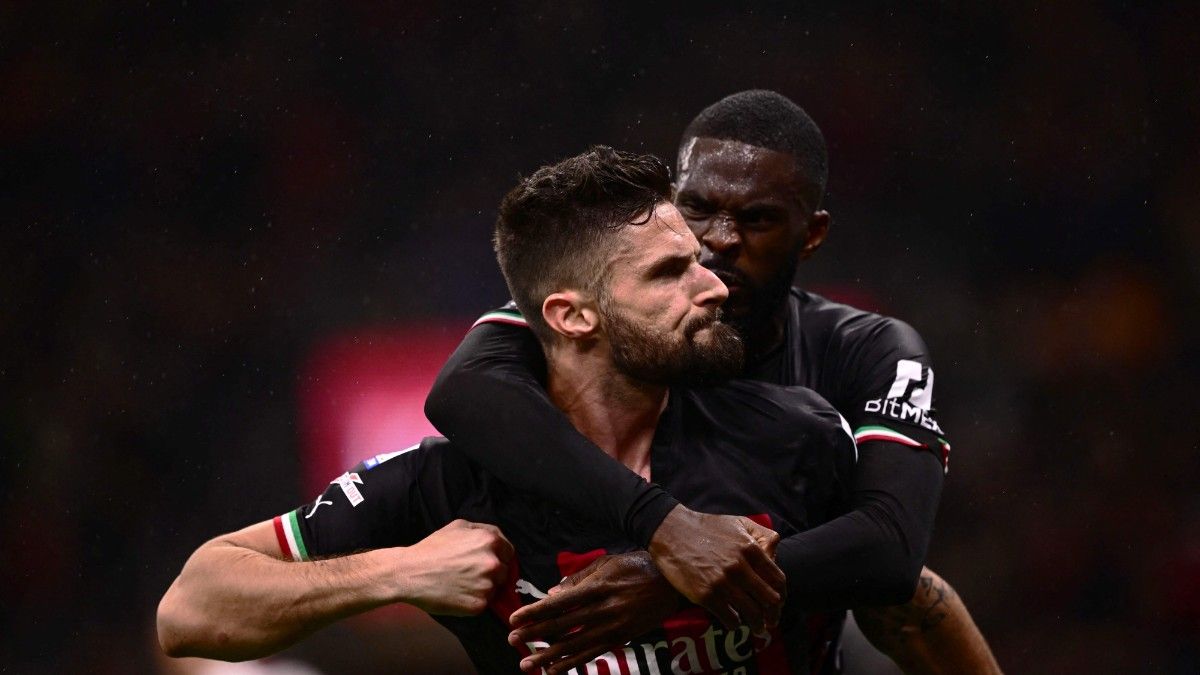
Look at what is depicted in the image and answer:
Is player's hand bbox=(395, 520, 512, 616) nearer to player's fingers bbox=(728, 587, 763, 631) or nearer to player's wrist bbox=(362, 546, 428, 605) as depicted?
player's wrist bbox=(362, 546, 428, 605)

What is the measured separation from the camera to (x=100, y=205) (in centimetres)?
651

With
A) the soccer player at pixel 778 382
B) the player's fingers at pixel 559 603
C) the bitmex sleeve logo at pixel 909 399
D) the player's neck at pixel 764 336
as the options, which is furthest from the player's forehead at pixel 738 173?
the player's fingers at pixel 559 603

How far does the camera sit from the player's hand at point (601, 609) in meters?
2.21

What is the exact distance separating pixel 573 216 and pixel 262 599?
88 cm

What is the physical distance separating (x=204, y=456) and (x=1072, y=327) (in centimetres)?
410

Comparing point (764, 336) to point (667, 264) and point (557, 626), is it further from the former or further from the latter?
point (557, 626)

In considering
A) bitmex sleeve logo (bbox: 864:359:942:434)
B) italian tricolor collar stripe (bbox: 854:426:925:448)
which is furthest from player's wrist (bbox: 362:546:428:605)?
bitmex sleeve logo (bbox: 864:359:942:434)

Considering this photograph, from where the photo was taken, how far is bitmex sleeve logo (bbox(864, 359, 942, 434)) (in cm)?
281

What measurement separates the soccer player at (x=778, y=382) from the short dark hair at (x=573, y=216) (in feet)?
0.49

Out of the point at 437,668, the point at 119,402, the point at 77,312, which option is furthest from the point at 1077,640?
the point at 77,312

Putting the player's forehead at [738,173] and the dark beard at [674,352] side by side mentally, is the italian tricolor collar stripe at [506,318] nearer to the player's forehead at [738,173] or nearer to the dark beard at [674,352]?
the dark beard at [674,352]

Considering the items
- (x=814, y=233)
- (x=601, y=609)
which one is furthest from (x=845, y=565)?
(x=814, y=233)

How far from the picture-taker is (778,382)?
10.3 feet

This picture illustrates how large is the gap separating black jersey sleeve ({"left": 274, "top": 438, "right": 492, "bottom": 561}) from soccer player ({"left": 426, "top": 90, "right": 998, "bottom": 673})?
0.34 feet
